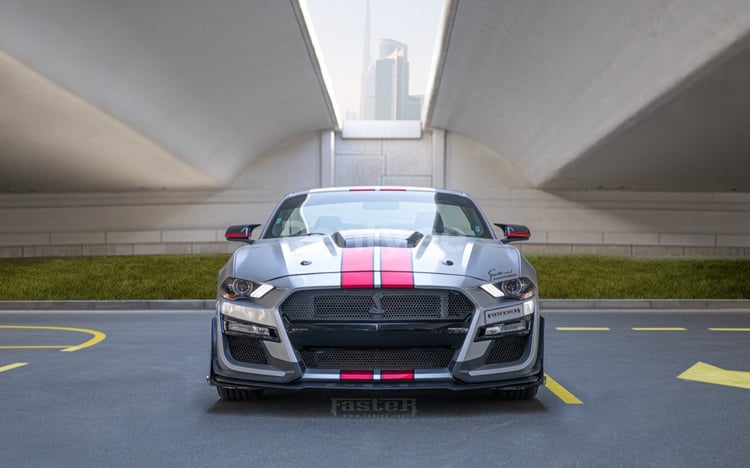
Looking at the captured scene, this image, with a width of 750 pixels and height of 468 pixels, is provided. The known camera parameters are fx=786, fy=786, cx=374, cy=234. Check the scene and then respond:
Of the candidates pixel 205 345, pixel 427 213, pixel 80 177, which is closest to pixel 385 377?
pixel 427 213

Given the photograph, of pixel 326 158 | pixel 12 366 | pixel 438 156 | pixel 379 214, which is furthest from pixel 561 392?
pixel 326 158

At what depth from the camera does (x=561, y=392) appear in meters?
5.52

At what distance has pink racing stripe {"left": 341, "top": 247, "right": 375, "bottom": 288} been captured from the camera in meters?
4.46

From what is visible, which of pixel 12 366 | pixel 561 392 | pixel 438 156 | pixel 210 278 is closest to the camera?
pixel 561 392

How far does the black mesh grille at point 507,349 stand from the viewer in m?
4.53

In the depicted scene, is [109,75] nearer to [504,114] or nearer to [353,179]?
→ [504,114]

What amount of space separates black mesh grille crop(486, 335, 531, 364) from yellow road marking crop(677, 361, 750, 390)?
7.15ft

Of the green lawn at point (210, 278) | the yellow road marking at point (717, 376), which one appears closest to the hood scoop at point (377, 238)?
the yellow road marking at point (717, 376)

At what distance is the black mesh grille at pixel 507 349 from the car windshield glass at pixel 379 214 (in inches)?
50.1

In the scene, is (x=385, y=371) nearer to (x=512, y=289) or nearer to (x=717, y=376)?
(x=512, y=289)

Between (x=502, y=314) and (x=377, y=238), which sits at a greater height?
(x=377, y=238)

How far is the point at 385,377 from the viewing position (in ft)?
14.5
